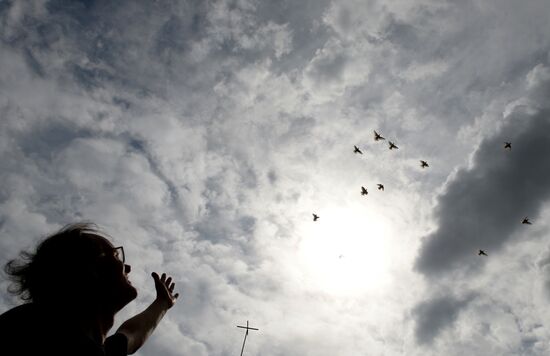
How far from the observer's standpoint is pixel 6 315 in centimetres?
305

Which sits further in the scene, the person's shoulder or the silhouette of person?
the person's shoulder

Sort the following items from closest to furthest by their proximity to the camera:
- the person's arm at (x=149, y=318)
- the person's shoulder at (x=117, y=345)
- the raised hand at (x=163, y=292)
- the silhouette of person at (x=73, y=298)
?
the silhouette of person at (x=73, y=298) → the person's shoulder at (x=117, y=345) → the person's arm at (x=149, y=318) → the raised hand at (x=163, y=292)

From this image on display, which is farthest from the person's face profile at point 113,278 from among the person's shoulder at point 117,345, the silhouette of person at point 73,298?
the person's shoulder at point 117,345

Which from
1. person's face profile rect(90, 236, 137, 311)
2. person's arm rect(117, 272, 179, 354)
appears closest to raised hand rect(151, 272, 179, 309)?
person's arm rect(117, 272, 179, 354)

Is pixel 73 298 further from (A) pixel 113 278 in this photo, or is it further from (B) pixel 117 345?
(B) pixel 117 345

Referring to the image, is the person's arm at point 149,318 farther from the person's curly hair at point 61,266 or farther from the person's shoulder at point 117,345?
the person's curly hair at point 61,266

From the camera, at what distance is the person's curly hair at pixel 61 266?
3.78m

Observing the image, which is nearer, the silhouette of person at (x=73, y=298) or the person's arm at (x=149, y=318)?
the silhouette of person at (x=73, y=298)

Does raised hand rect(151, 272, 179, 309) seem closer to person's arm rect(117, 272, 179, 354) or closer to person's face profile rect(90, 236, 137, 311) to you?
person's arm rect(117, 272, 179, 354)

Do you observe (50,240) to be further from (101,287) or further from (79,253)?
(101,287)

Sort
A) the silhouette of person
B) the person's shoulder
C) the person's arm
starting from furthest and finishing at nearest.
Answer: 1. the person's arm
2. the person's shoulder
3. the silhouette of person

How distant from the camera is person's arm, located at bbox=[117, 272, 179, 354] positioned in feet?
14.8

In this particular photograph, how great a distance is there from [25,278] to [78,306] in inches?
46.1

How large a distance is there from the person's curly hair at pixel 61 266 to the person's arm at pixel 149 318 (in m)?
1.05
